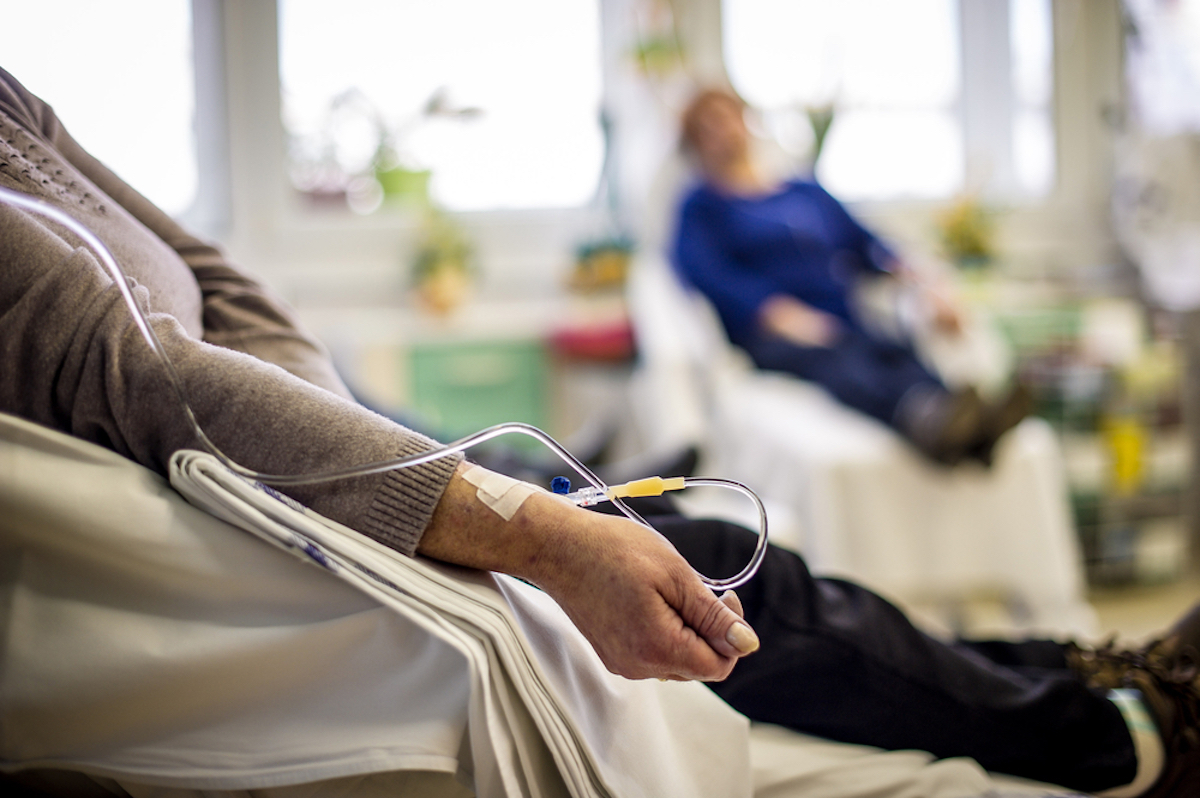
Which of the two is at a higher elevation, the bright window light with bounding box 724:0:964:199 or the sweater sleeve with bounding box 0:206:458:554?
the bright window light with bounding box 724:0:964:199

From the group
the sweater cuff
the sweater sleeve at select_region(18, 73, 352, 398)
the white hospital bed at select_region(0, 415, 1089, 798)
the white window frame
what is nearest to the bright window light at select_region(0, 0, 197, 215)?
the sweater sleeve at select_region(18, 73, 352, 398)

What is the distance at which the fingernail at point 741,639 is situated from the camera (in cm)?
57

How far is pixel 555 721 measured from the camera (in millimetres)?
579

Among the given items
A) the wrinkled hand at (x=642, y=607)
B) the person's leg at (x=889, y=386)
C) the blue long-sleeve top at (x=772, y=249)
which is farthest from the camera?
the blue long-sleeve top at (x=772, y=249)

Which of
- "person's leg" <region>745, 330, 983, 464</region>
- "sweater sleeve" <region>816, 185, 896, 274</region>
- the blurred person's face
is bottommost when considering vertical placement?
"person's leg" <region>745, 330, 983, 464</region>

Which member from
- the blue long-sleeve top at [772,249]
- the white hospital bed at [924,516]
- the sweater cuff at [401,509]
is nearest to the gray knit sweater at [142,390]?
the sweater cuff at [401,509]

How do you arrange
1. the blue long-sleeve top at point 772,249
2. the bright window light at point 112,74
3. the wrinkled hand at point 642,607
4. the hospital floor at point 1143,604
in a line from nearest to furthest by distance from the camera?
the wrinkled hand at point 642,607
the bright window light at point 112,74
the hospital floor at point 1143,604
the blue long-sleeve top at point 772,249

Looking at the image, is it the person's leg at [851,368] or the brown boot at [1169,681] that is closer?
the brown boot at [1169,681]

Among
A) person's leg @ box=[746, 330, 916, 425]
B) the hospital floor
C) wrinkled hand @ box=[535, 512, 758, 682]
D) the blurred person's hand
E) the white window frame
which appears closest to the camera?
wrinkled hand @ box=[535, 512, 758, 682]

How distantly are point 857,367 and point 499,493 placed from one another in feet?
4.78

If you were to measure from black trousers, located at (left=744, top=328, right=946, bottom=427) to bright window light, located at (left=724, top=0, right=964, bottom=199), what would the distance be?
1.34 m

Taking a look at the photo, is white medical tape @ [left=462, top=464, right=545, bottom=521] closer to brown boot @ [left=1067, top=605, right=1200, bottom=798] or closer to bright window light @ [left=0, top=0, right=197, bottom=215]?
bright window light @ [left=0, top=0, right=197, bottom=215]

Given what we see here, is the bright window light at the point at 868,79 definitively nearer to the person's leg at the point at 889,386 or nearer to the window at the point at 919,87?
the window at the point at 919,87

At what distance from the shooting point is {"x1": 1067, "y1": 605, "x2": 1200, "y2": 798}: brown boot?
0.80 m
